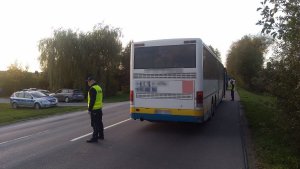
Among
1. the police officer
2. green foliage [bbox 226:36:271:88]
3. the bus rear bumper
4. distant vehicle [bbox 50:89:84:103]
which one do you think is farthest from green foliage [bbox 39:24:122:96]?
green foliage [bbox 226:36:271:88]

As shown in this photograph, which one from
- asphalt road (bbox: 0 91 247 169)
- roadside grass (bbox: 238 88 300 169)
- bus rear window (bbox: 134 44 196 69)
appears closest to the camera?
roadside grass (bbox: 238 88 300 169)

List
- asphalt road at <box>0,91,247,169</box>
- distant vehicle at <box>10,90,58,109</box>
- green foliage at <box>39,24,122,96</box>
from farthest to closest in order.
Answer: green foliage at <box>39,24,122,96</box>
distant vehicle at <box>10,90,58,109</box>
asphalt road at <box>0,91,247,169</box>

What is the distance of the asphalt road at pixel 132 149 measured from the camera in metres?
6.93

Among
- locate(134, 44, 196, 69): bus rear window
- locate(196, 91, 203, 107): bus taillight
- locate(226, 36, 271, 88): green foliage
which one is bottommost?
locate(196, 91, 203, 107): bus taillight

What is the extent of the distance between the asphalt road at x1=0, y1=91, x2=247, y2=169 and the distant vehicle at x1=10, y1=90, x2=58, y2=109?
14697mm

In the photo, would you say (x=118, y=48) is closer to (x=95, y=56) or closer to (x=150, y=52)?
(x=95, y=56)

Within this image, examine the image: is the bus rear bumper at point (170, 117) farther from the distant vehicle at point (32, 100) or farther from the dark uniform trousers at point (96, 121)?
the distant vehicle at point (32, 100)

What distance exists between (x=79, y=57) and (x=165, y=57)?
29116 mm

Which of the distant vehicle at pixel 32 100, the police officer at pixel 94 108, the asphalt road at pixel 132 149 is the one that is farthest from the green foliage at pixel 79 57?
the police officer at pixel 94 108

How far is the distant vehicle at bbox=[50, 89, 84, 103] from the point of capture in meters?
34.3

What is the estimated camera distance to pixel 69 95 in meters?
34.4

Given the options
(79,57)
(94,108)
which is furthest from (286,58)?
(79,57)

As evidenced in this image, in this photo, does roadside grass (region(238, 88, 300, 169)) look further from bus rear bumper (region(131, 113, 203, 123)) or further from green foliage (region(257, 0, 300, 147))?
bus rear bumper (region(131, 113, 203, 123))

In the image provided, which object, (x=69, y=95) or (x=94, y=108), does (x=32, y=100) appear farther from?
(x=94, y=108)
